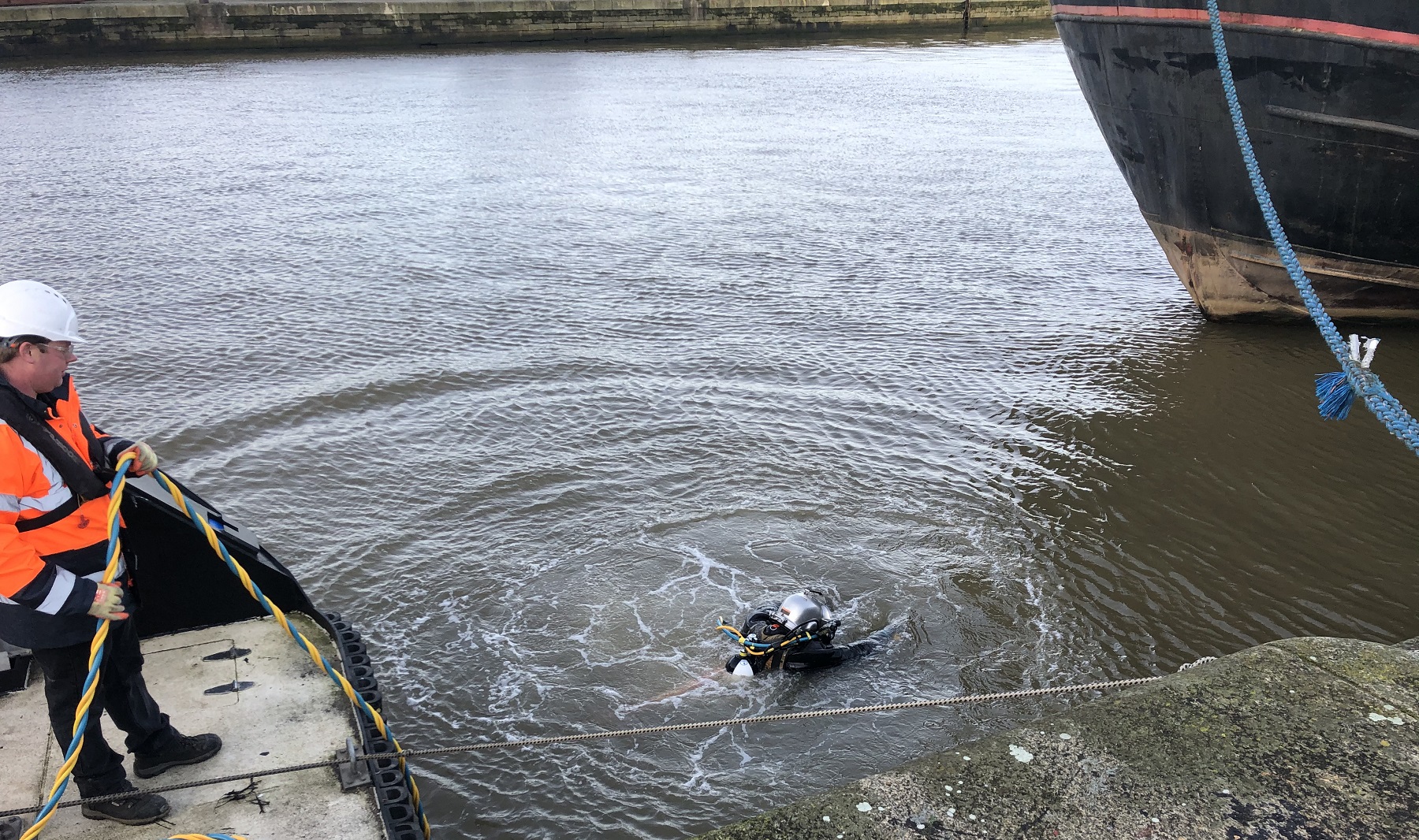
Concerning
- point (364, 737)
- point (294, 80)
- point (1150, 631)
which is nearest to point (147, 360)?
point (364, 737)

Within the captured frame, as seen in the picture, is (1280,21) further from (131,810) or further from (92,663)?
(131,810)

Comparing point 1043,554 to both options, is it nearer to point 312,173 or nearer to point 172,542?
point 172,542

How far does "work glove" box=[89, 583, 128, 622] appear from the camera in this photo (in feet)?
10.1

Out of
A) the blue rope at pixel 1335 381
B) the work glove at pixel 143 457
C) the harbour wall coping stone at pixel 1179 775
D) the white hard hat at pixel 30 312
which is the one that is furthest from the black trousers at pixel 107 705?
the blue rope at pixel 1335 381

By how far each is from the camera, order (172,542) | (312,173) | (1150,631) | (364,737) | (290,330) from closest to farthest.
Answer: (364,737) → (172,542) → (1150,631) → (290,330) → (312,173)

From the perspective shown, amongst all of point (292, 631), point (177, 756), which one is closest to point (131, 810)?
point (177, 756)

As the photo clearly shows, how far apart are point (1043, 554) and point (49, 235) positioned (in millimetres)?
13575

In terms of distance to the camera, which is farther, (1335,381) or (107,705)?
(1335,381)

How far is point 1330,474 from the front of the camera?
24.3ft

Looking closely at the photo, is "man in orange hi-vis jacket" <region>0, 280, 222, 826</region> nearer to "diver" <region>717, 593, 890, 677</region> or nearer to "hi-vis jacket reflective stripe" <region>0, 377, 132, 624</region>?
"hi-vis jacket reflective stripe" <region>0, 377, 132, 624</region>

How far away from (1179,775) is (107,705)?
3443 mm

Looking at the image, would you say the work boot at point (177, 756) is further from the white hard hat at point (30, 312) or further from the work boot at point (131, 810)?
the white hard hat at point (30, 312)

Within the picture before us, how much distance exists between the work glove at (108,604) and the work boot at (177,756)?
0.70 metres

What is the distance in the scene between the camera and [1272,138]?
8.41 m
